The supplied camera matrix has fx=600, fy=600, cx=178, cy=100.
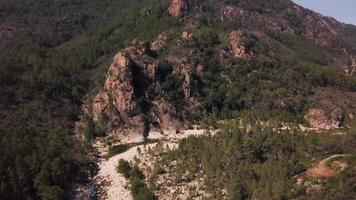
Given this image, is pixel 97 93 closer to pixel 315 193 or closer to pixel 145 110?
pixel 145 110

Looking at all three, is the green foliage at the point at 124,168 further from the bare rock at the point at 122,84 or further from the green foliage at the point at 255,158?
the bare rock at the point at 122,84

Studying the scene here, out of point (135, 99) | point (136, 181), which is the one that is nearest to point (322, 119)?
point (135, 99)

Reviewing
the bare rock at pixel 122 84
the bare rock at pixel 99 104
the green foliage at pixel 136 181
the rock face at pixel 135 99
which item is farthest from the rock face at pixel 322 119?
the green foliage at pixel 136 181

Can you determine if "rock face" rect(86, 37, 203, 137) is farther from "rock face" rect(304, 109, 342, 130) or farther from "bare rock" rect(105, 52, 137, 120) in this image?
"rock face" rect(304, 109, 342, 130)

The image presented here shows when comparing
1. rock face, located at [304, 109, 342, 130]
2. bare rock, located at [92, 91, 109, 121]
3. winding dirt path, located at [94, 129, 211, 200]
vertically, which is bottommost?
winding dirt path, located at [94, 129, 211, 200]

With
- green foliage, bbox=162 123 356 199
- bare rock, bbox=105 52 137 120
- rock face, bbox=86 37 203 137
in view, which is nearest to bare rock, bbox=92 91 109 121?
rock face, bbox=86 37 203 137

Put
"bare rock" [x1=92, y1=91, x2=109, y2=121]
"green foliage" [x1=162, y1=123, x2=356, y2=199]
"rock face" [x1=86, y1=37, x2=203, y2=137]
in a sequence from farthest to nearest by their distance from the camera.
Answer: "bare rock" [x1=92, y1=91, x2=109, y2=121] < "rock face" [x1=86, y1=37, x2=203, y2=137] < "green foliage" [x1=162, y1=123, x2=356, y2=199]

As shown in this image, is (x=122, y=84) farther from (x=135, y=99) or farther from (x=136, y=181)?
(x=136, y=181)

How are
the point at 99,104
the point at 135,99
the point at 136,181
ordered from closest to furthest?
the point at 136,181, the point at 135,99, the point at 99,104
